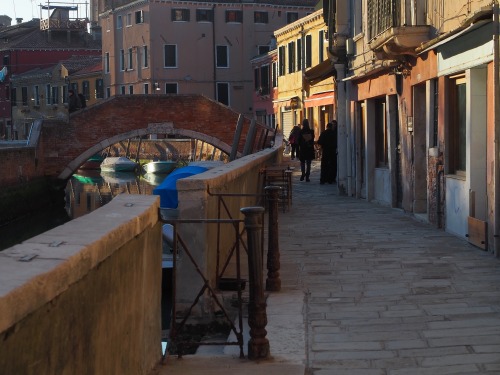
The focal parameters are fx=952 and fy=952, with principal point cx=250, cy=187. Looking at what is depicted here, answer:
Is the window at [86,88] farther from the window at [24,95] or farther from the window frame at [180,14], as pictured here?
the window frame at [180,14]

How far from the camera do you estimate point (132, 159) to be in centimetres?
5591

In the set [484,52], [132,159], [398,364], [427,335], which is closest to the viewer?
[398,364]

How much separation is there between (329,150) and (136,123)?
47.1 feet

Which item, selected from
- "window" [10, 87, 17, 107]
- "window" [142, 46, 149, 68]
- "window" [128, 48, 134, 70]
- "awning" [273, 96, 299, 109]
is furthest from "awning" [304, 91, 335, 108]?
"window" [10, 87, 17, 107]

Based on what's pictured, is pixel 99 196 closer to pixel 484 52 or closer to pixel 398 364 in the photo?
pixel 484 52

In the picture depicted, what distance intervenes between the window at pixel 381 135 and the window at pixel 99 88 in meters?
51.1

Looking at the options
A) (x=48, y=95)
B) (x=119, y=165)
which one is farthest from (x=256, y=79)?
(x=48, y=95)

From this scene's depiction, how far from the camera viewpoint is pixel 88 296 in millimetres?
3854

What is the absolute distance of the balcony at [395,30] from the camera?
13.1m

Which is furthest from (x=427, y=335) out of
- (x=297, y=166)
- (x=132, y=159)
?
(x=132, y=159)

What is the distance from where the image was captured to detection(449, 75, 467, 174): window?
1171cm

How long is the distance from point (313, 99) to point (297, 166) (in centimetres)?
957

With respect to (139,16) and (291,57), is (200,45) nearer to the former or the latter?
(139,16)

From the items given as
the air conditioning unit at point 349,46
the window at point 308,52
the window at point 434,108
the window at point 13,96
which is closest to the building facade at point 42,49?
the window at point 13,96
